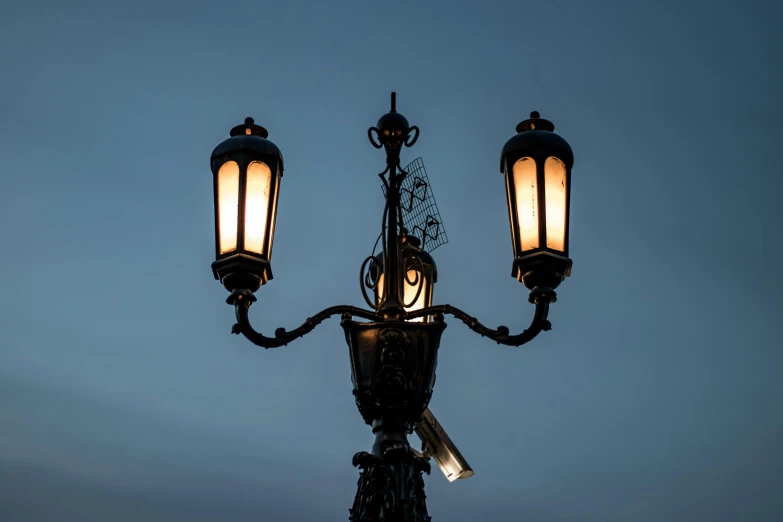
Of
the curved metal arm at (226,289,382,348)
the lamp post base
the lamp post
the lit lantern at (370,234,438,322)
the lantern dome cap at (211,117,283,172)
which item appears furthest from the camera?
the lit lantern at (370,234,438,322)

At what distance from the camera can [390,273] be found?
5.39 m

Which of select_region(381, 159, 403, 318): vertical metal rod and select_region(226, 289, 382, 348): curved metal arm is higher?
select_region(381, 159, 403, 318): vertical metal rod

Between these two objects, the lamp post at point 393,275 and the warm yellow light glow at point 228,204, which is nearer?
the lamp post at point 393,275

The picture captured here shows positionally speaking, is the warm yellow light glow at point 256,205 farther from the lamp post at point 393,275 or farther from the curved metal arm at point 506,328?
the curved metal arm at point 506,328

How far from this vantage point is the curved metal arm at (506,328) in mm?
5117

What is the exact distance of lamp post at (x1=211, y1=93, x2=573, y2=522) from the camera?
16.4 feet

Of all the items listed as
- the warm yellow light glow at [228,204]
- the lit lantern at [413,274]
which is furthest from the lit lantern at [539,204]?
the warm yellow light glow at [228,204]

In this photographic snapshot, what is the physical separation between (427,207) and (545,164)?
1.58 meters

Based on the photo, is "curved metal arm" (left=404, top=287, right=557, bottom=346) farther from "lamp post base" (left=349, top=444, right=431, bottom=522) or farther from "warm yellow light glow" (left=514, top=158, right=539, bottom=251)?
"lamp post base" (left=349, top=444, right=431, bottom=522)

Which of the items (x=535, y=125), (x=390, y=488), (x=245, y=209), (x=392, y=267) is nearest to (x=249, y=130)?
(x=245, y=209)


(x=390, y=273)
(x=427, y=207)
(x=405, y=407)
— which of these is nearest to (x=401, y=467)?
(x=405, y=407)

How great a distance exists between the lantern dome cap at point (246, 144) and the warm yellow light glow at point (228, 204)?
78 millimetres

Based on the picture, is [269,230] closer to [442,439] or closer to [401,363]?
[401,363]

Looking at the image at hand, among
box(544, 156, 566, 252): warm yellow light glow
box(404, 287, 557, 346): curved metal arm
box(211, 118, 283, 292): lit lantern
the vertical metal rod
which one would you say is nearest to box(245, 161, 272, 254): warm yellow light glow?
box(211, 118, 283, 292): lit lantern
